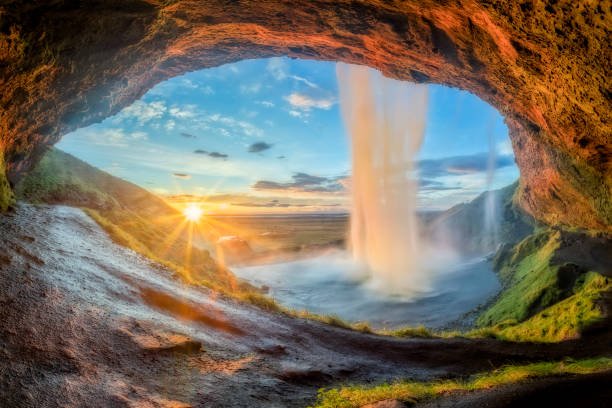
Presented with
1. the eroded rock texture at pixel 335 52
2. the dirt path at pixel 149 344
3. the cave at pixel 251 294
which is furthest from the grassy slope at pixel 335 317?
the eroded rock texture at pixel 335 52

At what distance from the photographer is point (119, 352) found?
7949 millimetres

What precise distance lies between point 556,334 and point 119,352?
57.5 feet

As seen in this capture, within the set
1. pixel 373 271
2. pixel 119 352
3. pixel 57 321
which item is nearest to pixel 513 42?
pixel 119 352

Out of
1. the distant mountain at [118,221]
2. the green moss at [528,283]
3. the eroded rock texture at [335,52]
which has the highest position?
the eroded rock texture at [335,52]

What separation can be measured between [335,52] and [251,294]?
46.4 ft

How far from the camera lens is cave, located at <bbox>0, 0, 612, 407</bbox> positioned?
24.0ft

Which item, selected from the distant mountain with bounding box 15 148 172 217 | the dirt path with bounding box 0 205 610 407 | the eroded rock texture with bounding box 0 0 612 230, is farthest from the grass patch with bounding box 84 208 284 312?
the eroded rock texture with bounding box 0 0 612 230

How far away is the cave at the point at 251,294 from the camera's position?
7.33 m

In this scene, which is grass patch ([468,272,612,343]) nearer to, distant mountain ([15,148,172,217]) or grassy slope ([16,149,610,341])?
grassy slope ([16,149,610,341])

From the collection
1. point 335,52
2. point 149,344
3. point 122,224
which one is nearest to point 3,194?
point 149,344

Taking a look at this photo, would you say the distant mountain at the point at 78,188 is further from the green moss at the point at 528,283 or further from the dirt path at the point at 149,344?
the green moss at the point at 528,283

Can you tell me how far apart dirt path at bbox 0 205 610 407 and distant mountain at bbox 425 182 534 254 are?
35847 mm

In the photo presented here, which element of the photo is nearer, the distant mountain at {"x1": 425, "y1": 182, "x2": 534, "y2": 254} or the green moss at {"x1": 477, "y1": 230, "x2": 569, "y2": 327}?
the green moss at {"x1": 477, "y1": 230, "x2": 569, "y2": 327}

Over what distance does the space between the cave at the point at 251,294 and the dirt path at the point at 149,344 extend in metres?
0.06
